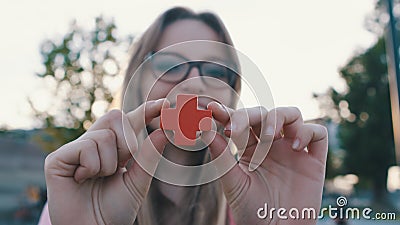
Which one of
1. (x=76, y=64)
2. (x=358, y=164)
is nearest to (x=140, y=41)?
(x=76, y=64)

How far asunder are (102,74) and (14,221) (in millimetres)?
1479

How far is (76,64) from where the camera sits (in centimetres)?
192

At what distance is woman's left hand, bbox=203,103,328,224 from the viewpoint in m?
0.31

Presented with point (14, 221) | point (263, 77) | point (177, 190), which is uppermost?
point (263, 77)

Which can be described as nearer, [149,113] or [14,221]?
[149,113]

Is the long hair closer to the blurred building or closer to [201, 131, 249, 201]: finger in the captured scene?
[201, 131, 249, 201]: finger

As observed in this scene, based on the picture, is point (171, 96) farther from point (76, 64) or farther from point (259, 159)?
point (76, 64)

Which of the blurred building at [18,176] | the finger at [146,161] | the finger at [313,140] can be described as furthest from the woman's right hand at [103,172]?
the blurred building at [18,176]

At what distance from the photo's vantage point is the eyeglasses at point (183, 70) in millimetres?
334

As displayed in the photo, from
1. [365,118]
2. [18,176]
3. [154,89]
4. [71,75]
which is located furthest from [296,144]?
[365,118]

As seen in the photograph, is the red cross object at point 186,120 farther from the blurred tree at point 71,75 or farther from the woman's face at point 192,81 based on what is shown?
the blurred tree at point 71,75

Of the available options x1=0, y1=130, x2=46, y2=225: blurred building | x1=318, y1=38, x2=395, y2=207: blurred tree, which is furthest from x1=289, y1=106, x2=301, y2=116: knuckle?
x1=318, y1=38, x2=395, y2=207: blurred tree

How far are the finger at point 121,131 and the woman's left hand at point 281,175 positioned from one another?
2.8 inches

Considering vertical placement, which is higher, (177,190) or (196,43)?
(196,43)
